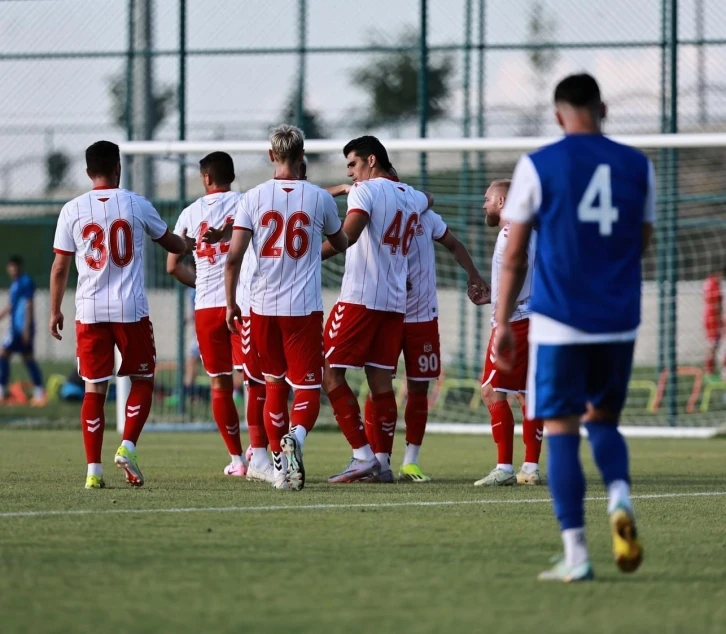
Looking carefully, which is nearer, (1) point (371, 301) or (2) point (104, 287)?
(2) point (104, 287)

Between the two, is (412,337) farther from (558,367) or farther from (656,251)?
(656,251)

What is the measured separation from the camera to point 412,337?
9438 millimetres

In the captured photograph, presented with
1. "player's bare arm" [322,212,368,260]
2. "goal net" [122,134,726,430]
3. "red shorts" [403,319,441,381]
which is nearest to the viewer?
"player's bare arm" [322,212,368,260]

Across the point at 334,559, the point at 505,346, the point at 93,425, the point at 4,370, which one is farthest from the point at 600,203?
the point at 4,370

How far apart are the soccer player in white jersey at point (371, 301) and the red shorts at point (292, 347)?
549mm

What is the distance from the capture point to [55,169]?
2189cm

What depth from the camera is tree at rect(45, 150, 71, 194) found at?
21.1 meters

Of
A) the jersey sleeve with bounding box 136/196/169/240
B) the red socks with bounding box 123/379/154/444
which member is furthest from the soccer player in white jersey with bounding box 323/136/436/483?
the red socks with bounding box 123/379/154/444

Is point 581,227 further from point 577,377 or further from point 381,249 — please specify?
point 381,249

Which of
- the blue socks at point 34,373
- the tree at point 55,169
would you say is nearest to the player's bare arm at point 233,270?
the blue socks at point 34,373

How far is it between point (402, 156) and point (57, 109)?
5998 millimetres

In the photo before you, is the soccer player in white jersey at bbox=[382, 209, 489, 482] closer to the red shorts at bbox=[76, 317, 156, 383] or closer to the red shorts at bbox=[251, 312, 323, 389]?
the red shorts at bbox=[251, 312, 323, 389]

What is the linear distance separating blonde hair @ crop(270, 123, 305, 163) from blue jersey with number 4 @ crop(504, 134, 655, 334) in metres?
3.52

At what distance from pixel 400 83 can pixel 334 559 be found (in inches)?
937
